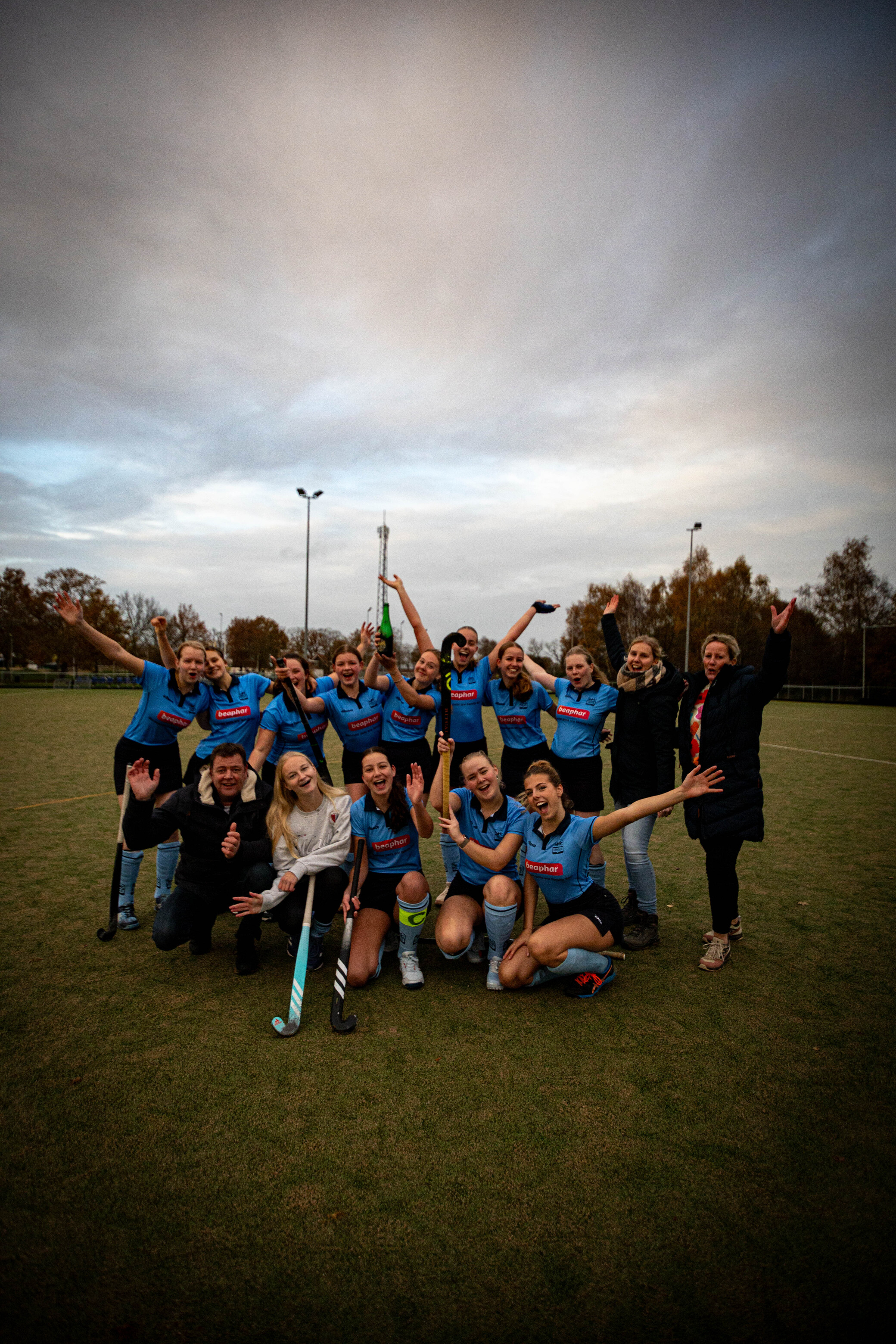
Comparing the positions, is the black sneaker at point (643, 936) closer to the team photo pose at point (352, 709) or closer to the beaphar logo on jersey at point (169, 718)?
the team photo pose at point (352, 709)

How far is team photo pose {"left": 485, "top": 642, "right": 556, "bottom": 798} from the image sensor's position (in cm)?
501

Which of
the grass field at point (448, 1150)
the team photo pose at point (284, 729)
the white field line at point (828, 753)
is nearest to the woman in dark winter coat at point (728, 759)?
the grass field at point (448, 1150)

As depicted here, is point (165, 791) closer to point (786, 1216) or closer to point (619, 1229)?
point (619, 1229)

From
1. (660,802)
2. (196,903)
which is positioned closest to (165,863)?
(196,903)

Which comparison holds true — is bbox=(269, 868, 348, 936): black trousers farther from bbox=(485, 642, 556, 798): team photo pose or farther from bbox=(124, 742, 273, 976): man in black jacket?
bbox=(485, 642, 556, 798): team photo pose

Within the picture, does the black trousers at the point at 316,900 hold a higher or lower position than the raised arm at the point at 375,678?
lower

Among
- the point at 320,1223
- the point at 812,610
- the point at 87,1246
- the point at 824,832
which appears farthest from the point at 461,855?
the point at 812,610

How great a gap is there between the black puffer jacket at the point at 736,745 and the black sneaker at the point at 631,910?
77 cm

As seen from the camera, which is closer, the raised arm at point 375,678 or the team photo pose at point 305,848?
the team photo pose at point 305,848

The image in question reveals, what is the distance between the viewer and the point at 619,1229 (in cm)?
220

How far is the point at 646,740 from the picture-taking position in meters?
4.60

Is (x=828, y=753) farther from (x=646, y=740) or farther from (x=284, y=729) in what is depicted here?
(x=284, y=729)

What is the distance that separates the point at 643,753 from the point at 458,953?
6.01 feet

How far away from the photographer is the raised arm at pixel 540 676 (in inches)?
210
